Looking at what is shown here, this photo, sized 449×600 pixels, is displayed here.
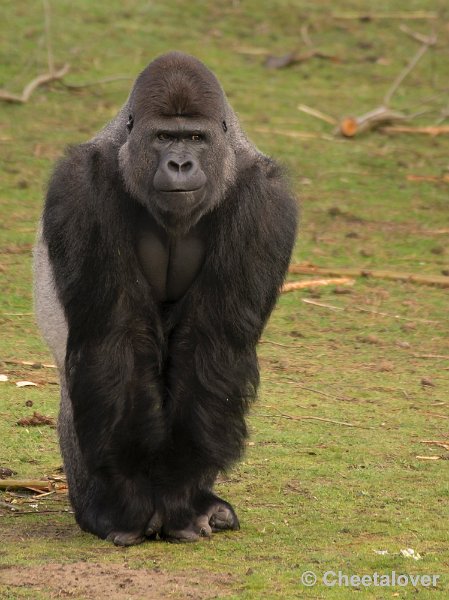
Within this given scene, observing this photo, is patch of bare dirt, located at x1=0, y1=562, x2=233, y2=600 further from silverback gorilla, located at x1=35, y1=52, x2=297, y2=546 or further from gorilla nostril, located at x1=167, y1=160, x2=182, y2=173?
gorilla nostril, located at x1=167, y1=160, x2=182, y2=173

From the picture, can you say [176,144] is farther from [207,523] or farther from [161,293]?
[207,523]

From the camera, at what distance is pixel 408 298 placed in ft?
28.9

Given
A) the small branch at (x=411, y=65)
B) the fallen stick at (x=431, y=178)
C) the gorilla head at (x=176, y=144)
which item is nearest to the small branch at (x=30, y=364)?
the gorilla head at (x=176, y=144)

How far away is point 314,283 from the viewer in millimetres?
8922

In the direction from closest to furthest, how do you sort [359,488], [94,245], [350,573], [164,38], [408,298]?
[350,573] → [94,245] → [359,488] → [408,298] → [164,38]

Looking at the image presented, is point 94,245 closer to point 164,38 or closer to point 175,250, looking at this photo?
point 175,250

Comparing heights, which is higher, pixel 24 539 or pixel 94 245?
pixel 94 245

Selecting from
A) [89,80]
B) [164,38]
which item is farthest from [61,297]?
[164,38]

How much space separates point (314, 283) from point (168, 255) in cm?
408

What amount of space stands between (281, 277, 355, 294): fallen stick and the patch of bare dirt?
14.7 ft

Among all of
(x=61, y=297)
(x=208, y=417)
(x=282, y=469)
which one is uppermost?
(x=61, y=297)

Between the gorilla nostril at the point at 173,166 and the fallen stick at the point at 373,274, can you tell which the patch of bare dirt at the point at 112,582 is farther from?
the fallen stick at the point at 373,274

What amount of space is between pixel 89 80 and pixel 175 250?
8648 millimetres

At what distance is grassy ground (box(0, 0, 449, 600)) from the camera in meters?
4.64
